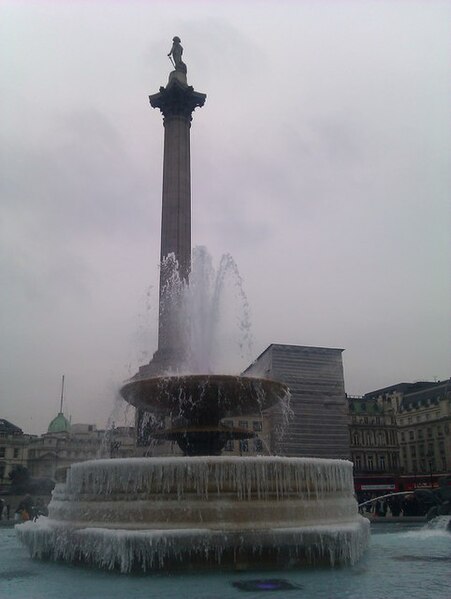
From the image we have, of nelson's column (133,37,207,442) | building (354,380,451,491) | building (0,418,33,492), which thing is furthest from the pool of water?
building (0,418,33,492)

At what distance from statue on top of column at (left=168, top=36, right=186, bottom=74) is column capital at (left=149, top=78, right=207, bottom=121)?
1946 mm

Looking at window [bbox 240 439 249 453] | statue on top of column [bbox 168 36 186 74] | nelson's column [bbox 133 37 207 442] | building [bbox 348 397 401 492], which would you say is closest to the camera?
nelson's column [bbox 133 37 207 442]

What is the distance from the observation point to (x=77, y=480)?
11289mm

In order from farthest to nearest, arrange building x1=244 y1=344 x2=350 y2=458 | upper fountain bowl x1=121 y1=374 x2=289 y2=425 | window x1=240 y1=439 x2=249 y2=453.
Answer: building x1=244 y1=344 x2=350 y2=458
window x1=240 y1=439 x2=249 y2=453
upper fountain bowl x1=121 y1=374 x2=289 y2=425

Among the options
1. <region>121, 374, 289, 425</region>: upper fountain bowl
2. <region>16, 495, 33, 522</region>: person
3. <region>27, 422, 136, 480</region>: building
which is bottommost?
<region>16, 495, 33, 522</region>: person

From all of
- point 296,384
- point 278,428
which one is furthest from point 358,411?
point 278,428

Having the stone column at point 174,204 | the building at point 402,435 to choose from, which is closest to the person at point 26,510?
Answer: the stone column at point 174,204

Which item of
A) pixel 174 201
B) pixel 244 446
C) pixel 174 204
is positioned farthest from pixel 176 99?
pixel 244 446

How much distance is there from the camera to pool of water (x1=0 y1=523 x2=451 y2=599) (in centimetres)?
690

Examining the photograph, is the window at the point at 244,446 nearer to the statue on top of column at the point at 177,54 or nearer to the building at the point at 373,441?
the building at the point at 373,441

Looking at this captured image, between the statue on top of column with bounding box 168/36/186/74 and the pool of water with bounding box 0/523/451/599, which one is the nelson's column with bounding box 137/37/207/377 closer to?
the statue on top of column with bounding box 168/36/186/74

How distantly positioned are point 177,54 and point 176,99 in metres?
4.32

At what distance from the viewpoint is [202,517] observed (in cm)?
963

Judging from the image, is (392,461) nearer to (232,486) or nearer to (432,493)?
(432,493)
